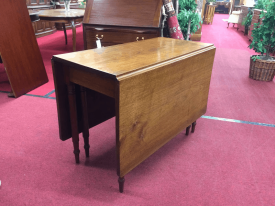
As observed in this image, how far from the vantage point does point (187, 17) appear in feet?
8.32

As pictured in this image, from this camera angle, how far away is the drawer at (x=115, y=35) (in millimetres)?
2316

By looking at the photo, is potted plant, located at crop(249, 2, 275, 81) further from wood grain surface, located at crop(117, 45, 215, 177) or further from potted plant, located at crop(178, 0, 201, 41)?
wood grain surface, located at crop(117, 45, 215, 177)

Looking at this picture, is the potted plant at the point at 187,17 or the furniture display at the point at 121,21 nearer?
the furniture display at the point at 121,21

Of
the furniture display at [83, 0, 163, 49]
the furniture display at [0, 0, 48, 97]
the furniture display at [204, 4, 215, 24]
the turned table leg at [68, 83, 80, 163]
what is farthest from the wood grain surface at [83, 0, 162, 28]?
the furniture display at [204, 4, 215, 24]

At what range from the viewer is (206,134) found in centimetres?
196

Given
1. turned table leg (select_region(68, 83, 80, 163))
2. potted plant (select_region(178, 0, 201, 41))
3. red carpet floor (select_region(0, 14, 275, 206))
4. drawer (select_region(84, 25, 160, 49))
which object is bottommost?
red carpet floor (select_region(0, 14, 275, 206))

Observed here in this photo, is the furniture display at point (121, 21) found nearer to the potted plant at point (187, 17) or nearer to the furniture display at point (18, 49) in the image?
the potted plant at point (187, 17)

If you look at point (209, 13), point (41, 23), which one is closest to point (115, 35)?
point (41, 23)

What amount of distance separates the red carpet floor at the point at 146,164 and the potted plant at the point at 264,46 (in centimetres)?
105

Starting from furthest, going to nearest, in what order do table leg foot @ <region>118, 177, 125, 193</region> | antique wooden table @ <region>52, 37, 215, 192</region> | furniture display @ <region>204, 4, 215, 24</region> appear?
furniture display @ <region>204, 4, 215, 24</region> < table leg foot @ <region>118, 177, 125, 193</region> < antique wooden table @ <region>52, 37, 215, 192</region>

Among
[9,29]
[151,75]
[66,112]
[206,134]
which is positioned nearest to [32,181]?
[66,112]

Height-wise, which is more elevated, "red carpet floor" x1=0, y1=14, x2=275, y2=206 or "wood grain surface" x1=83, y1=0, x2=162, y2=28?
"wood grain surface" x1=83, y1=0, x2=162, y2=28

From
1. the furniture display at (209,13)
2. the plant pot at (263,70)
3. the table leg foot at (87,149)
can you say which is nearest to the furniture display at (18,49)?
the table leg foot at (87,149)

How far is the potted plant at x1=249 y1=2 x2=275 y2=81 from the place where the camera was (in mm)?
3196
